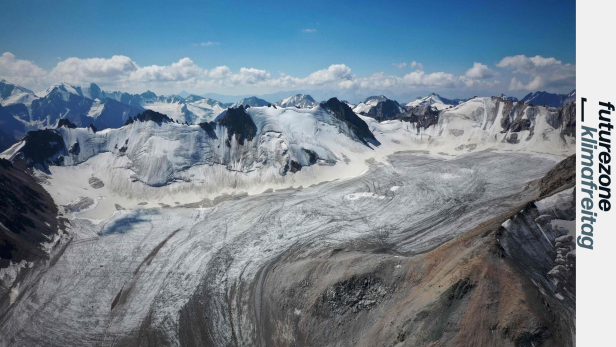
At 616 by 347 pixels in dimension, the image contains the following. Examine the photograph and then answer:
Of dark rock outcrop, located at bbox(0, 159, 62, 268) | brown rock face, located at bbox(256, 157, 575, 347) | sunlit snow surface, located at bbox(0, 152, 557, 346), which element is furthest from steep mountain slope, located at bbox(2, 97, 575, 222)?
brown rock face, located at bbox(256, 157, 575, 347)

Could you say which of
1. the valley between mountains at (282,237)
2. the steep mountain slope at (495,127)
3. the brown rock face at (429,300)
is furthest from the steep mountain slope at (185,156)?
the brown rock face at (429,300)

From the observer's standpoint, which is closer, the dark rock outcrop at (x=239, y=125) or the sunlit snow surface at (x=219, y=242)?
the sunlit snow surface at (x=219, y=242)

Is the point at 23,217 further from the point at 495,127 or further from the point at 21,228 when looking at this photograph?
the point at 495,127

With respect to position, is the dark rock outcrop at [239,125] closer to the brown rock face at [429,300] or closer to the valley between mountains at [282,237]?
the valley between mountains at [282,237]

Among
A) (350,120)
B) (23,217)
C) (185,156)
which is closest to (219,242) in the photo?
(23,217)

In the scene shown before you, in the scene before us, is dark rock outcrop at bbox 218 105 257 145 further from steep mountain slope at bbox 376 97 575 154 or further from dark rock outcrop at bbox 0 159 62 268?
steep mountain slope at bbox 376 97 575 154
